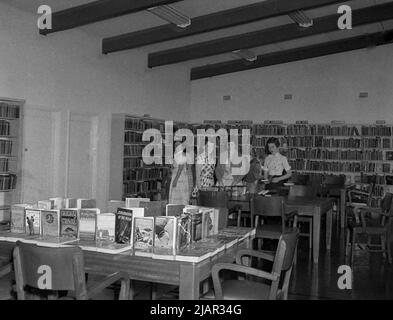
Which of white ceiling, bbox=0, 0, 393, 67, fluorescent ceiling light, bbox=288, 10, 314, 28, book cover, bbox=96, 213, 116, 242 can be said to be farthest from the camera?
fluorescent ceiling light, bbox=288, 10, 314, 28

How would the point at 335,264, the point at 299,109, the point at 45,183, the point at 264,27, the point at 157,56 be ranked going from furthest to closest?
the point at 299,109 → the point at 157,56 → the point at 264,27 → the point at 45,183 → the point at 335,264

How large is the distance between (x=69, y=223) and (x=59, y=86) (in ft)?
16.3

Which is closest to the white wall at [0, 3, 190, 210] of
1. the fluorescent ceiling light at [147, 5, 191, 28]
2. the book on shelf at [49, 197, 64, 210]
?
the fluorescent ceiling light at [147, 5, 191, 28]

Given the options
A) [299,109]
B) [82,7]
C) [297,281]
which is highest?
[82,7]

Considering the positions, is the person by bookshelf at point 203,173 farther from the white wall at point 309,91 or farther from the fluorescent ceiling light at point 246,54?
the white wall at point 309,91

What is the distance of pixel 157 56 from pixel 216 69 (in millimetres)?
2095

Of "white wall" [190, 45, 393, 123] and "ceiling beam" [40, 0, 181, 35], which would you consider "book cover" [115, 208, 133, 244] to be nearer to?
"ceiling beam" [40, 0, 181, 35]

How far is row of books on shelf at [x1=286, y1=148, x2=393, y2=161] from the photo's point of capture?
407 inches

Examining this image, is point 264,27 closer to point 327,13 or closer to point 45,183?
point 327,13

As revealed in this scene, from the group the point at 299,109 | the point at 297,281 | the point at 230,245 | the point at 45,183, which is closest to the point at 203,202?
the point at 297,281

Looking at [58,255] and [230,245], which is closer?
[58,255]

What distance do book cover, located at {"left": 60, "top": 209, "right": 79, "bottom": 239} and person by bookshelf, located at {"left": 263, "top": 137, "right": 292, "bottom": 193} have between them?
191 inches

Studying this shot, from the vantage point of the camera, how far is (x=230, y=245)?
3211mm

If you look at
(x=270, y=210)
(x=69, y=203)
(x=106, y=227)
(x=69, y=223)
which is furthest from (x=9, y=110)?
(x=106, y=227)
